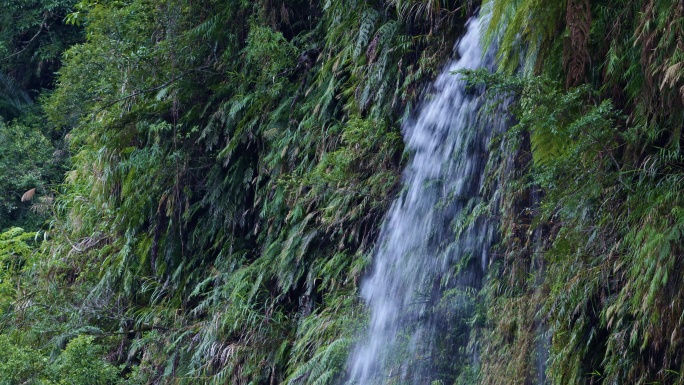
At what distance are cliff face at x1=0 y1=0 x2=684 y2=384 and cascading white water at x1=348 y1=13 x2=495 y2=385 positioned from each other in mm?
103

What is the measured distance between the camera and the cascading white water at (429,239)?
5.59 metres

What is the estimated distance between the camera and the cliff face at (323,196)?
13.8 feet

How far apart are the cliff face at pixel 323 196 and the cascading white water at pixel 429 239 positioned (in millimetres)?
103

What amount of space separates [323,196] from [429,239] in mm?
1521

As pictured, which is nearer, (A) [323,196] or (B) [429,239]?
(B) [429,239]

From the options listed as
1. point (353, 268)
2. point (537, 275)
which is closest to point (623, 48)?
point (537, 275)

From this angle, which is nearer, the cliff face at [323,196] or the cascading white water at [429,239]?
the cliff face at [323,196]

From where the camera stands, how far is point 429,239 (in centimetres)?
596

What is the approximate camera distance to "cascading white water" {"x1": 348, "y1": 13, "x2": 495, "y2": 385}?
559 cm

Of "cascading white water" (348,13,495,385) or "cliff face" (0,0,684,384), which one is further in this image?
"cascading white water" (348,13,495,385)

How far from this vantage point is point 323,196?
721cm

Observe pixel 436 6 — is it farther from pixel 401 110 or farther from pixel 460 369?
pixel 460 369

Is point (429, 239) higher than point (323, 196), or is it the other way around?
point (323, 196)

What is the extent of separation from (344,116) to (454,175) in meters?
1.91
